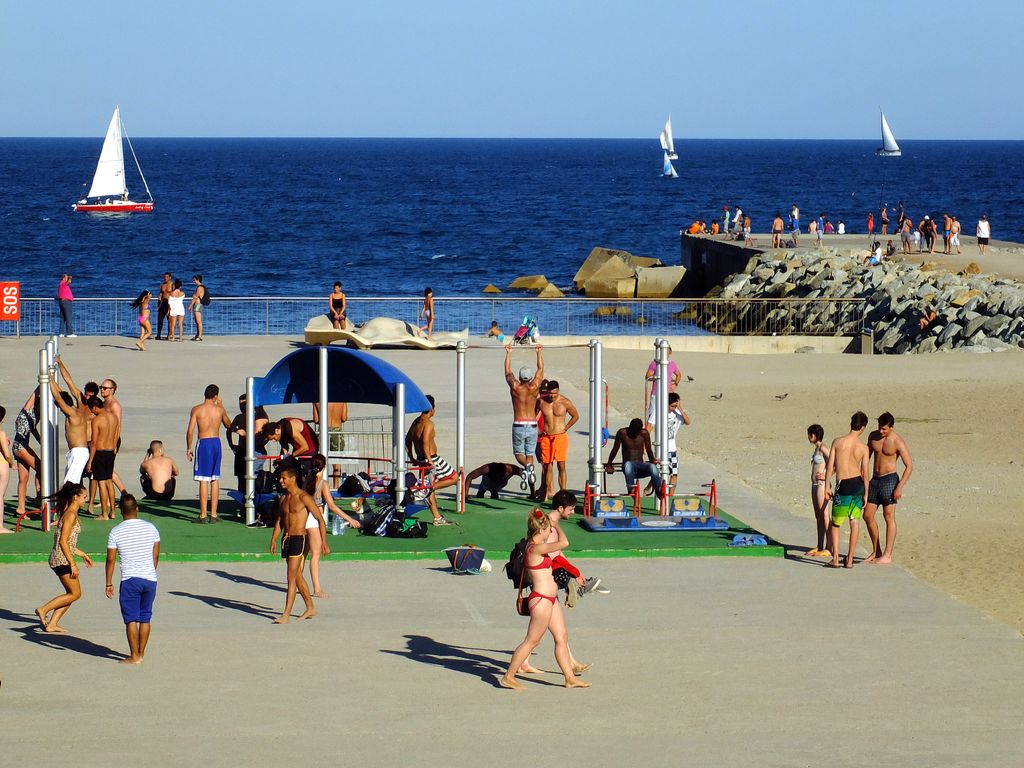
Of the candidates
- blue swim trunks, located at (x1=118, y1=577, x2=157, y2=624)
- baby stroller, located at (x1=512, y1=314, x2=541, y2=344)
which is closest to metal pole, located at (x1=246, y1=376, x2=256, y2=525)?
blue swim trunks, located at (x1=118, y1=577, x2=157, y2=624)

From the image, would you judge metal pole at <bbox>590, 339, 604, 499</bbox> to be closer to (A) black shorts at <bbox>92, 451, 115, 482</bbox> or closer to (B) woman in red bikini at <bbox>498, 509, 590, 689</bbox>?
(A) black shorts at <bbox>92, 451, 115, 482</bbox>

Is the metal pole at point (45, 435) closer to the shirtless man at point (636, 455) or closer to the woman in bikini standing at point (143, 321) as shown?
the shirtless man at point (636, 455)

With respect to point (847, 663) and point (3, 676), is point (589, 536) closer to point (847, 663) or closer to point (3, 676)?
point (847, 663)

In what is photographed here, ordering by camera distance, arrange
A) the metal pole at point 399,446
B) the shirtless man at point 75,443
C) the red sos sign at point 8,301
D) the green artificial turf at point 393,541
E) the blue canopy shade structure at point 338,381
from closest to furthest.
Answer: the green artificial turf at point 393,541, the shirtless man at point 75,443, the metal pole at point 399,446, the blue canopy shade structure at point 338,381, the red sos sign at point 8,301

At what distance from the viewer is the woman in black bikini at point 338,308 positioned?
3466 cm

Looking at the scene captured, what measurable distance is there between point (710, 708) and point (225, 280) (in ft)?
216

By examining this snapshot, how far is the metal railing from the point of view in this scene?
4375 cm

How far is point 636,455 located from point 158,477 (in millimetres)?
5917

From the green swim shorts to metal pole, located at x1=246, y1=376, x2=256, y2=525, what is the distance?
6.58m

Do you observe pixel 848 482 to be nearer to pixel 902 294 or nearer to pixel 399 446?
pixel 399 446

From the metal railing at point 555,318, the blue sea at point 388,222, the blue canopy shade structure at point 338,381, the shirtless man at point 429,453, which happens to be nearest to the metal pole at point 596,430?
the shirtless man at point 429,453

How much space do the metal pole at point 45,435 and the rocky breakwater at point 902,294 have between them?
24797 millimetres

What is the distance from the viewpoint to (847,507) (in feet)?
53.2

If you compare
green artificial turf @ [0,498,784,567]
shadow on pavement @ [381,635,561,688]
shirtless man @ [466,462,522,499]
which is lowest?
shadow on pavement @ [381,635,561,688]
